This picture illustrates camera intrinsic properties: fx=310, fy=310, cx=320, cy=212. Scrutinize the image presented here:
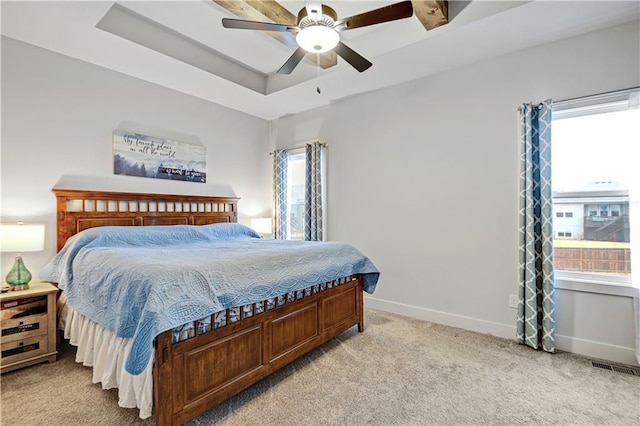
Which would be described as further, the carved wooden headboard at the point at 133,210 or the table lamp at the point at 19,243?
the carved wooden headboard at the point at 133,210

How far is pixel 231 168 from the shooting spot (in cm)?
456

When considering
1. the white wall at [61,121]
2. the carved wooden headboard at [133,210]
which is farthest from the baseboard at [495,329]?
the white wall at [61,121]

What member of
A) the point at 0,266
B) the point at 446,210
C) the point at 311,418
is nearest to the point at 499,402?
the point at 311,418

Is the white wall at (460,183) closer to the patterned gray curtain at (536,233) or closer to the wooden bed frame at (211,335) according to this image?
the patterned gray curtain at (536,233)

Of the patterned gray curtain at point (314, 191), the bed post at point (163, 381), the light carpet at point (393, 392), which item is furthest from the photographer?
the patterned gray curtain at point (314, 191)

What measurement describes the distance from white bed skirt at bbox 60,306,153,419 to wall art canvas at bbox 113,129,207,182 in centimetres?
168

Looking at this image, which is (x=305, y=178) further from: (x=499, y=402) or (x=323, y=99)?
(x=499, y=402)

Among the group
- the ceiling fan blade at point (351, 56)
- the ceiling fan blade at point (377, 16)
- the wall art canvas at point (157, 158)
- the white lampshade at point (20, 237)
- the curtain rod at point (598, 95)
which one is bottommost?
the white lampshade at point (20, 237)

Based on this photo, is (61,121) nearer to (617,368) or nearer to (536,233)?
(536,233)

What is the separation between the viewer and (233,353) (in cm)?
192

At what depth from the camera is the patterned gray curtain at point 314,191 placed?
14.1 ft

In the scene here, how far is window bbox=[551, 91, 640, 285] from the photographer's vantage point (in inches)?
100

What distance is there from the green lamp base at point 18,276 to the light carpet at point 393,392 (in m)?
0.65

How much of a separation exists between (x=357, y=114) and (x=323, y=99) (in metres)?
0.53
